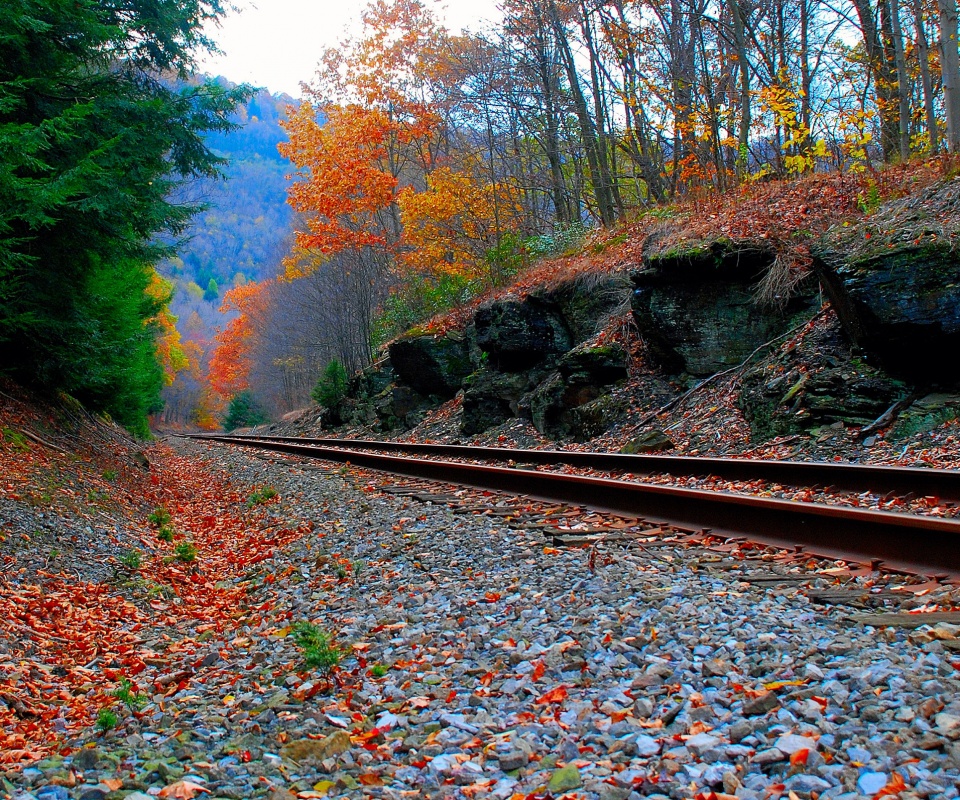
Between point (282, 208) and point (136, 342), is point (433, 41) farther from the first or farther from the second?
point (282, 208)

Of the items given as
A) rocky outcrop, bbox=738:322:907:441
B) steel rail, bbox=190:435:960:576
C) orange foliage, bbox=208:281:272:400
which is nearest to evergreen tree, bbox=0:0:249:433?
steel rail, bbox=190:435:960:576

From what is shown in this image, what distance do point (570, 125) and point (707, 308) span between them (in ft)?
33.6

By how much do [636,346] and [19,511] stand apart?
1057 centimetres

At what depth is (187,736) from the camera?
3.05 metres

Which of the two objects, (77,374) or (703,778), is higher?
(77,374)

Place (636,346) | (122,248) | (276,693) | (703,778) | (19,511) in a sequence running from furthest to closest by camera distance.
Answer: (636,346) < (122,248) < (19,511) < (276,693) < (703,778)

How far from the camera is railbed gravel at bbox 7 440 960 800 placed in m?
2.38

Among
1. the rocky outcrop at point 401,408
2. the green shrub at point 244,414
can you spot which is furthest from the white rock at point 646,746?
the green shrub at point 244,414

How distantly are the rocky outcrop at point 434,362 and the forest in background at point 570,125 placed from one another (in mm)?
2281

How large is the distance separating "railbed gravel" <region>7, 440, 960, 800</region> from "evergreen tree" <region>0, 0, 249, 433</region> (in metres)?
6.26

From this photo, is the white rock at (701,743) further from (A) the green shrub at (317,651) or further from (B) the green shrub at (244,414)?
(B) the green shrub at (244,414)

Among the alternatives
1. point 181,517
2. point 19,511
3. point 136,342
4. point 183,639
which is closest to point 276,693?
point 183,639

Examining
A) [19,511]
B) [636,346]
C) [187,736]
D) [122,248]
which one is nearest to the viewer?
[187,736]

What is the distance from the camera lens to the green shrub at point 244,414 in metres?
55.6
